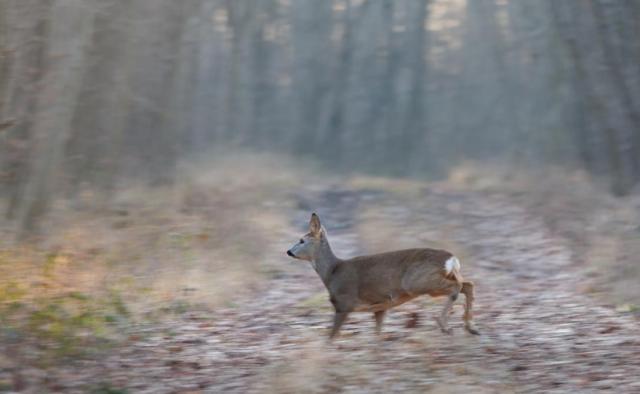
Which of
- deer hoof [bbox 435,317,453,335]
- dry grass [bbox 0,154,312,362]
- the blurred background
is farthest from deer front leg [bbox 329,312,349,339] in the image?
dry grass [bbox 0,154,312,362]

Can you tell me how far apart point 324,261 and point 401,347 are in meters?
1.39

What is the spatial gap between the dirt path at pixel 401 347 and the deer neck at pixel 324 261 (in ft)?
2.29

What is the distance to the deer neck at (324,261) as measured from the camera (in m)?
11.4

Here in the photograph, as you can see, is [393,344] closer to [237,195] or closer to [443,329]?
[443,329]

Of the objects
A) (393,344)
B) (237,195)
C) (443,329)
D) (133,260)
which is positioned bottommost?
(393,344)

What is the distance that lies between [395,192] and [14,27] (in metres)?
17.9

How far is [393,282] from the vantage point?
10.7 meters

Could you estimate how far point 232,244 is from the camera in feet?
57.5

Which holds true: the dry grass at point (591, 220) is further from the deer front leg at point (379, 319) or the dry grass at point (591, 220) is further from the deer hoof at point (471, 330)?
the deer front leg at point (379, 319)

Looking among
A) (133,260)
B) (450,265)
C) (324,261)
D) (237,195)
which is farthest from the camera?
(237,195)

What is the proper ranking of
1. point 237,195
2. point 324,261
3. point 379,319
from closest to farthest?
point 379,319 → point 324,261 → point 237,195

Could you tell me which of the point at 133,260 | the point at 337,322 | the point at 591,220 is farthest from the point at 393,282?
the point at 591,220

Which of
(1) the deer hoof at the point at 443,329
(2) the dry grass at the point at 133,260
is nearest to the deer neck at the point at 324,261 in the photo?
(1) the deer hoof at the point at 443,329

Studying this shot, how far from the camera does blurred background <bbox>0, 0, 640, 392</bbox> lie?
10.6 meters
